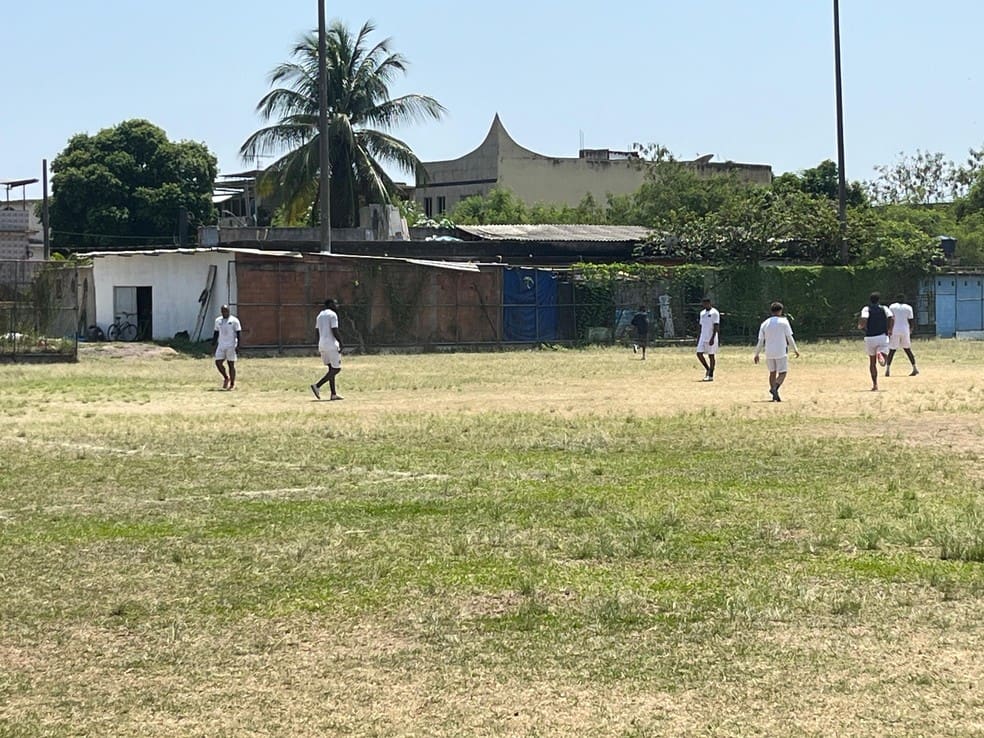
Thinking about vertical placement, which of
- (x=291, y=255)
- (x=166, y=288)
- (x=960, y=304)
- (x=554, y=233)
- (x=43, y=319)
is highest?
(x=554, y=233)

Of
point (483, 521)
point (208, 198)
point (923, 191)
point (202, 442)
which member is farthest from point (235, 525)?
point (923, 191)

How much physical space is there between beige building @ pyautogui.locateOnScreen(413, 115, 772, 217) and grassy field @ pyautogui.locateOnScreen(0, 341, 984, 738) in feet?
226

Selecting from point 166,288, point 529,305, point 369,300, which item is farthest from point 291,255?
point 529,305

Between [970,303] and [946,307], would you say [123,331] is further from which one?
[970,303]

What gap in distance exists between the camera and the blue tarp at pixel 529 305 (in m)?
45.3

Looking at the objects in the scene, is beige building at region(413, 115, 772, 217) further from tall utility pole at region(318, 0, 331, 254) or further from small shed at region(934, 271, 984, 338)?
tall utility pole at region(318, 0, 331, 254)

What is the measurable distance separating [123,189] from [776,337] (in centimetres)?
5425

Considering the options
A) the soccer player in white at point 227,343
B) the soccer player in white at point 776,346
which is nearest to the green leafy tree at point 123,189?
the soccer player in white at point 227,343

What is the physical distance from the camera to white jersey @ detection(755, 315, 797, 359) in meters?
→ 22.9

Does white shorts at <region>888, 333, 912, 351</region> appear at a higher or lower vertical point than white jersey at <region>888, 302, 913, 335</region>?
lower

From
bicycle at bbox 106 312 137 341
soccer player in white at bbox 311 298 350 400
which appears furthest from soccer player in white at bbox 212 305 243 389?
bicycle at bbox 106 312 137 341

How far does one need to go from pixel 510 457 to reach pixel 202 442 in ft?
12.9

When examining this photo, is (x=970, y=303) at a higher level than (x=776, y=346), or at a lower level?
higher

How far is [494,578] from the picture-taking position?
8.61 meters
